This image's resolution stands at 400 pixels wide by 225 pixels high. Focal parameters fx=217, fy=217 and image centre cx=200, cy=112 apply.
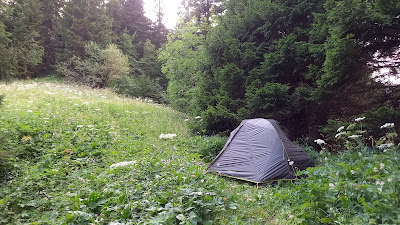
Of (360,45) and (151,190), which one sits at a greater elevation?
(360,45)

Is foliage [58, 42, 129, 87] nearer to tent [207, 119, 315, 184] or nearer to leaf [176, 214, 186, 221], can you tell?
tent [207, 119, 315, 184]

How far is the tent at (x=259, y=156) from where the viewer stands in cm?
425

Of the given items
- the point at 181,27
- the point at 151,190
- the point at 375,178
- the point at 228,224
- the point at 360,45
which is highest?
the point at 181,27

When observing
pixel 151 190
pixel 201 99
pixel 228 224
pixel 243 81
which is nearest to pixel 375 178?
pixel 228 224

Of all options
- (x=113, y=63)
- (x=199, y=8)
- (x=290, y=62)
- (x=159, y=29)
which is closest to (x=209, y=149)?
(x=290, y=62)

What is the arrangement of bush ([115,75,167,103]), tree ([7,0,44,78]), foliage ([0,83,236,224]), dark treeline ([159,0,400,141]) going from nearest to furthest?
foliage ([0,83,236,224]) < dark treeline ([159,0,400,141]) < tree ([7,0,44,78]) < bush ([115,75,167,103])

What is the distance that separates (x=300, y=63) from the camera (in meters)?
6.36

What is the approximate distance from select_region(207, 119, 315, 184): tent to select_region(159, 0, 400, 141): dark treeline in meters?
1.24

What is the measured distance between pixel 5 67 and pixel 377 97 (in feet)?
27.0

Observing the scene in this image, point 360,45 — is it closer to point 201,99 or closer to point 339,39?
point 339,39

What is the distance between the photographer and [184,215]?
2342 mm

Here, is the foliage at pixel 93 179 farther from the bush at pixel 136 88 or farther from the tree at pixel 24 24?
the tree at pixel 24 24

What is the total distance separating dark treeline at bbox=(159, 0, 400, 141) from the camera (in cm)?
448

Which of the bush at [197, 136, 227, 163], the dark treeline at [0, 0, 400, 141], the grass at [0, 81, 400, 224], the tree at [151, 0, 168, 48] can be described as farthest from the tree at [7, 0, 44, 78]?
the bush at [197, 136, 227, 163]
